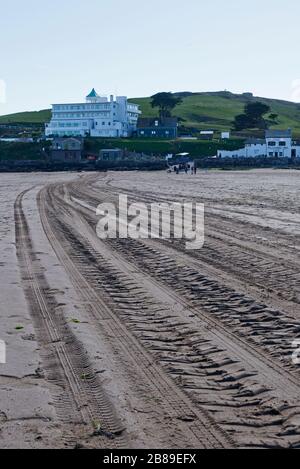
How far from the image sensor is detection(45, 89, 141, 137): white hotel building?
13175 centimetres

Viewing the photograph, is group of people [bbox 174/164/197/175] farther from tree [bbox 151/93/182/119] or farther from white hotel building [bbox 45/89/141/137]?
tree [bbox 151/93/182/119]

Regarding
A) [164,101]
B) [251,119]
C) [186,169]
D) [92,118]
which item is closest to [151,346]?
[186,169]

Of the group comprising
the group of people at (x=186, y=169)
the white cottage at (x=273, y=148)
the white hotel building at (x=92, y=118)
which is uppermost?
the white hotel building at (x=92, y=118)

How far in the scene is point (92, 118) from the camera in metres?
133

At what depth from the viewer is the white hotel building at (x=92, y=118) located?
132 metres

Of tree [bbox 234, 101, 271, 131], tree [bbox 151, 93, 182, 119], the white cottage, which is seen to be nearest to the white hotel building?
tree [bbox 151, 93, 182, 119]

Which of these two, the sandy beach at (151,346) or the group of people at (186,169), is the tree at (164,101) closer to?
the group of people at (186,169)

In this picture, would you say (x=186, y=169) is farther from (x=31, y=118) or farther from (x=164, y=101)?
(x=31, y=118)

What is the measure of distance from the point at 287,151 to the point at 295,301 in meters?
106

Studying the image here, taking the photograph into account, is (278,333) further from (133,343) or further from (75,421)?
(75,421)

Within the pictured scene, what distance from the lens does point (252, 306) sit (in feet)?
36.0

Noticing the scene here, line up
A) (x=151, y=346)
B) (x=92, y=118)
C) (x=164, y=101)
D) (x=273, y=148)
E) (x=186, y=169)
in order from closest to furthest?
(x=151, y=346)
(x=186, y=169)
(x=273, y=148)
(x=92, y=118)
(x=164, y=101)

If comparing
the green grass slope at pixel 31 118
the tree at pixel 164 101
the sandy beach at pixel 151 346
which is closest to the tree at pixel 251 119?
the tree at pixel 164 101
